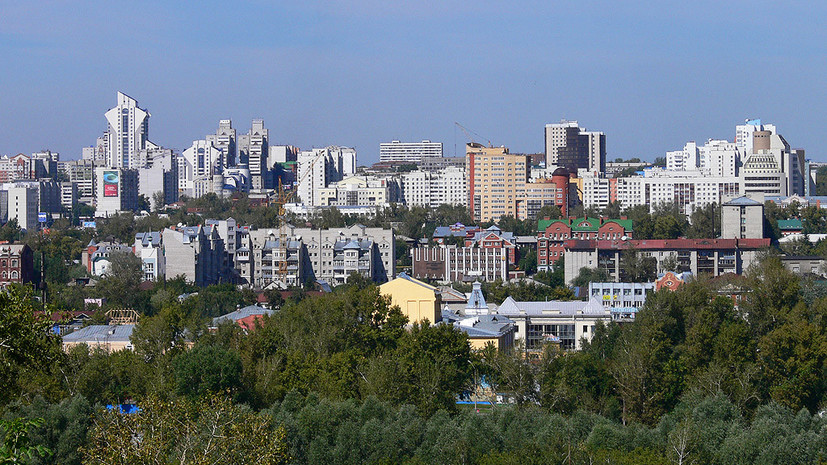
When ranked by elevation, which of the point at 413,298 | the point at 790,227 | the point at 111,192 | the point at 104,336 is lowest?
the point at 104,336

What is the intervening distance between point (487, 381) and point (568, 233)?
2743 centimetres

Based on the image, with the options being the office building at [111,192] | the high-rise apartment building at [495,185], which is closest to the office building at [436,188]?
the high-rise apartment building at [495,185]

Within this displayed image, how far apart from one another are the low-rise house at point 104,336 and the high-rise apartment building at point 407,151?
79238mm

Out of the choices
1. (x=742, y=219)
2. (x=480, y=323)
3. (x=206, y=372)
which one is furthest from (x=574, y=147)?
(x=206, y=372)

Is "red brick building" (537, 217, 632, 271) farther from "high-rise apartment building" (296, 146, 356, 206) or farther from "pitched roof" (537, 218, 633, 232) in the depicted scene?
"high-rise apartment building" (296, 146, 356, 206)

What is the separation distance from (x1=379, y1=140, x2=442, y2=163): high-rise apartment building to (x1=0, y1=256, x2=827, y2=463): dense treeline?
82797 millimetres

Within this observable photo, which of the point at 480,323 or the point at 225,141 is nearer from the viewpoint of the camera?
the point at 480,323

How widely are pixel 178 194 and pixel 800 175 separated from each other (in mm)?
35508

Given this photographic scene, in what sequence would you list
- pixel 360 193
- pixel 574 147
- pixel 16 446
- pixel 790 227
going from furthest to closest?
pixel 574 147 < pixel 360 193 < pixel 790 227 < pixel 16 446

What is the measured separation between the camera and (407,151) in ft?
344

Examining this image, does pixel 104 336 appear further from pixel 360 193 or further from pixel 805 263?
pixel 360 193

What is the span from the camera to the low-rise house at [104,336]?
23.6 meters

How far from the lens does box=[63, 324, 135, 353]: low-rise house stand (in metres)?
23.6

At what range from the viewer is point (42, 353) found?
7590 mm
